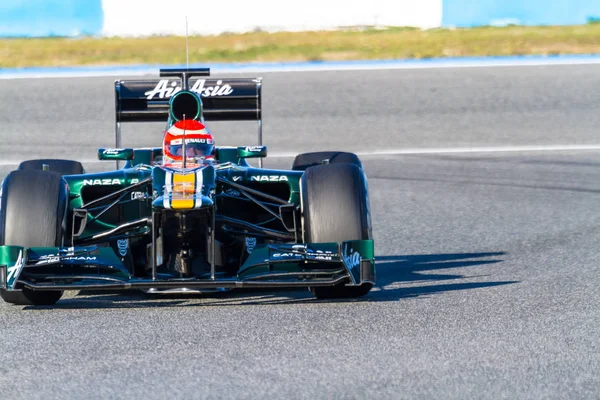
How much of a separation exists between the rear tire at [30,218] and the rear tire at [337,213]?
144 centimetres

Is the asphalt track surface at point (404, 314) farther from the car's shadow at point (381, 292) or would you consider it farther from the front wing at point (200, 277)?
the front wing at point (200, 277)

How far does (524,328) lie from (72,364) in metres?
2.22

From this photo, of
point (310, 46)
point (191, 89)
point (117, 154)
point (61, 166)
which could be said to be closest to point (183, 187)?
point (117, 154)

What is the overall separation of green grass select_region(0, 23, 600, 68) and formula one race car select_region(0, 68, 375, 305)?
462 inches

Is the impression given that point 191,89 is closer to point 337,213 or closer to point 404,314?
point 337,213

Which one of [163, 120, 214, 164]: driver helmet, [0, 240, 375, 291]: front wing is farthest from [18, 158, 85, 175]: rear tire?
[0, 240, 375, 291]: front wing

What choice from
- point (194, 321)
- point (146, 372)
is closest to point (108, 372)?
point (146, 372)

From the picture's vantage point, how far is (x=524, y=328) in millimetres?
5820

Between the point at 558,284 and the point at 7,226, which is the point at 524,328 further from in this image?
the point at 7,226

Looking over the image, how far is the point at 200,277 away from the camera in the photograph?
256 inches

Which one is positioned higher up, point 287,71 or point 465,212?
point 287,71

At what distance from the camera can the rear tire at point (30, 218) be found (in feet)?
21.4

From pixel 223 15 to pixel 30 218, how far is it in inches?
529

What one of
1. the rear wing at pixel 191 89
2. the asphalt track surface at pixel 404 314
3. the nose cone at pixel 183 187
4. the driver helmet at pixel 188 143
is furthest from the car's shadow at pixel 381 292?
the rear wing at pixel 191 89
